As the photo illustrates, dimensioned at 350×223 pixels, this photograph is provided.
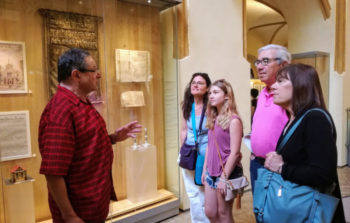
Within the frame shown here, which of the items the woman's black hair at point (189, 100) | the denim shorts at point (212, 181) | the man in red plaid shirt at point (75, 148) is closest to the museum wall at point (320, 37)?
the woman's black hair at point (189, 100)

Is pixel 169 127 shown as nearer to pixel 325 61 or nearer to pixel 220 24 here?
pixel 220 24

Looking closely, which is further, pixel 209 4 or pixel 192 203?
pixel 209 4

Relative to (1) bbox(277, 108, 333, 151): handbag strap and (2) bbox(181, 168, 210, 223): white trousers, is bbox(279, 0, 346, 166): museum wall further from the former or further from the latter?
(1) bbox(277, 108, 333, 151): handbag strap

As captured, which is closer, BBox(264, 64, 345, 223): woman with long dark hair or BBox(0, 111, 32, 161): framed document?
BBox(264, 64, 345, 223): woman with long dark hair

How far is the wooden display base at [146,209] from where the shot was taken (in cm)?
293

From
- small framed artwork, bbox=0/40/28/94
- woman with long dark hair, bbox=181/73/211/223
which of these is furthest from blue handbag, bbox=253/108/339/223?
small framed artwork, bbox=0/40/28/94

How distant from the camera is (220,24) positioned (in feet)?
12.1

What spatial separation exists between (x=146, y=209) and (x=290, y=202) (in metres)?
2.10

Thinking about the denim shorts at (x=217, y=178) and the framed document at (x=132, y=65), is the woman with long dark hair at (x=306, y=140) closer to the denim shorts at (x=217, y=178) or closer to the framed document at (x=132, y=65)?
the denim shorts at (x=217, y=178)

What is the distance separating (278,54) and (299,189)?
114 centimetres

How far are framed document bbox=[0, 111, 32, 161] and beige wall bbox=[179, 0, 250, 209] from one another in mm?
1716

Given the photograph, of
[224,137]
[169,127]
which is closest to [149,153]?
[169,127]

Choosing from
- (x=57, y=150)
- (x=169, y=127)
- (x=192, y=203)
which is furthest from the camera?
(x=169, y=127)

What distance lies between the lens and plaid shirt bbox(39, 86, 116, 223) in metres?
1.29
